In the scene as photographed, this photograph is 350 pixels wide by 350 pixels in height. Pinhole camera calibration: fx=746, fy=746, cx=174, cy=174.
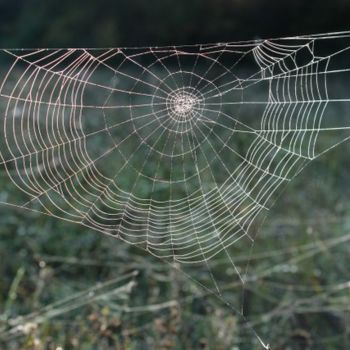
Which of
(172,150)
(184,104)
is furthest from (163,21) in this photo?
(184,104)

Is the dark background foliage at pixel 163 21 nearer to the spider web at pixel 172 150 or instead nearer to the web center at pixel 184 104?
the spider web at pixel 172 150

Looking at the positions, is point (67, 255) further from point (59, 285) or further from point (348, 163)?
point (348, 163)

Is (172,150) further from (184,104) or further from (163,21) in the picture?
(163,21)

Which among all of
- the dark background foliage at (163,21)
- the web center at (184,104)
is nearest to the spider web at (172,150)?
the web center at (184,104)

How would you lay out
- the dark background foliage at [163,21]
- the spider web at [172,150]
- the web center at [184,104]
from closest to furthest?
1. the web center at [184,104]
2. the spider web at [172,150]
3. the dark background foliage at [163,21]

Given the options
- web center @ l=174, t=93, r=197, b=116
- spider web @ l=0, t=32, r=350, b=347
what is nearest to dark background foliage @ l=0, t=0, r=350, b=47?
spider web @ l=0, t=32, r=350, b=347

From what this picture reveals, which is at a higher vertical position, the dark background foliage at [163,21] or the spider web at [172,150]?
the dark background foliage at [163,21]

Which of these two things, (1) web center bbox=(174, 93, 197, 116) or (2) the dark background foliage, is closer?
(1) web center bbox=(174, 93, 197, 116)

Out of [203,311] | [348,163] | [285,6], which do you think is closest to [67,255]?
[203,311]

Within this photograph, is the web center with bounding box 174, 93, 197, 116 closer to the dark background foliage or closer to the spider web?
the spider web

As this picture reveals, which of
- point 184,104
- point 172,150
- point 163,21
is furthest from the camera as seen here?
point 163,21

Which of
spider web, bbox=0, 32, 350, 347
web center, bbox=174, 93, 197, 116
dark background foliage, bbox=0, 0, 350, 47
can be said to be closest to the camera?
web center, bbox=174, 93, 197, 116

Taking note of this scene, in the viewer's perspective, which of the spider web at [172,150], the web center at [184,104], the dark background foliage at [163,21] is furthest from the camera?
the dark background foliage at [163,21]
